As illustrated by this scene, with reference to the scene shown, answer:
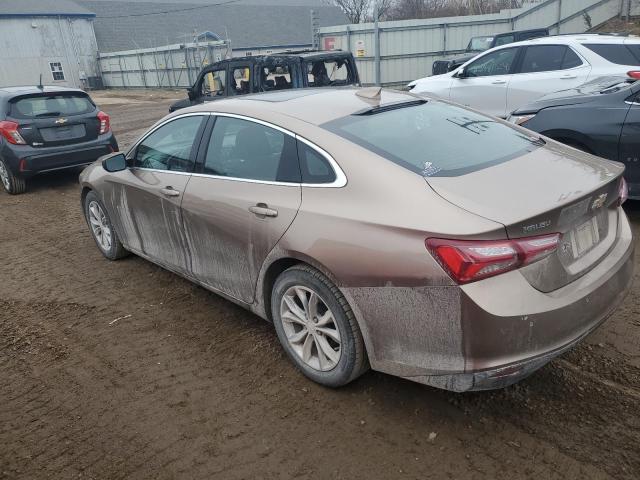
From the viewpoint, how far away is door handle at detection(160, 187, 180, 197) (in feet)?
12.1

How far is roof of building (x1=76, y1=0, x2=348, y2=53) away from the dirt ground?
38.9m

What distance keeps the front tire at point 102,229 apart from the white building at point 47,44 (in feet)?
115

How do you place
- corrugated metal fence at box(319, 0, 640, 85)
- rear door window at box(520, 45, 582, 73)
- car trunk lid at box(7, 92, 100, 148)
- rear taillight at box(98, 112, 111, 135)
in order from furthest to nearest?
corrugated metal fence at box(319, 0, 640, 85), rear taillight at box(98, 112, 111, 135), rear door window at box(520, 45, 582, 73), car trunk lid at box(7, 92, 100, 148)

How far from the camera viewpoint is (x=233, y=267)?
3.34m

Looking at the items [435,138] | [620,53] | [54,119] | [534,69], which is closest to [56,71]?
[54,119]

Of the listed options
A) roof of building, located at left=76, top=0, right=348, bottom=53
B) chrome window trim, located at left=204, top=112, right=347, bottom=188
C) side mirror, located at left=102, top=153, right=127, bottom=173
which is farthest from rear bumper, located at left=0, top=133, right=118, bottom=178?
roof of building, located at left=76, top=0, right=348, bottom=53

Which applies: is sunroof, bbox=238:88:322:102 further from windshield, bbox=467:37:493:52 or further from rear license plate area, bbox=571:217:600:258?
windshield, bbox=467:37:493:52

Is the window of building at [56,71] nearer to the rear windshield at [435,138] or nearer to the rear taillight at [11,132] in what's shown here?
the rear taillight at [11,132]

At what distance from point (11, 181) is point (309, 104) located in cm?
670

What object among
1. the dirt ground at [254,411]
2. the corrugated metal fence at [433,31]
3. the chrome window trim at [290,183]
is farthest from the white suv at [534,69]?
the corrugated metal fence at [433,31]

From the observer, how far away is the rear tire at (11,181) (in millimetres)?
8039

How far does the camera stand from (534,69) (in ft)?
28.2

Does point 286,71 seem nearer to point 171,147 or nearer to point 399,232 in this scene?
point 171,147

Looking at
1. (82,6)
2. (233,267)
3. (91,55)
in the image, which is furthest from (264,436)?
(82,6)
